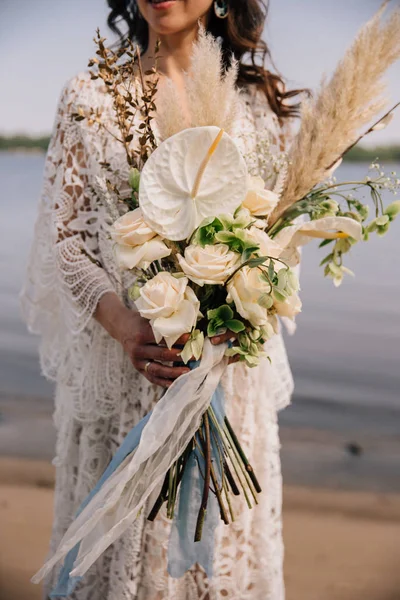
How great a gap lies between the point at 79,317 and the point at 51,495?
1.78 m

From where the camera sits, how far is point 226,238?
0.97 meters

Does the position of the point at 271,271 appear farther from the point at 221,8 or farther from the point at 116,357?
the point at 221,8

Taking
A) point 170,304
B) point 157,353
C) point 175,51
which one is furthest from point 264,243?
point 175,51

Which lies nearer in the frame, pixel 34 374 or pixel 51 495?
pixel 51 495

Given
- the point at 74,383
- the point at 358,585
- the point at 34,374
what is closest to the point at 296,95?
the point at 74,383

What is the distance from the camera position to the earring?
1.47 metres

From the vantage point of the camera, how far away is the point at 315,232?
1068 mm

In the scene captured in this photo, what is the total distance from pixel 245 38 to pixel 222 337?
0.78m

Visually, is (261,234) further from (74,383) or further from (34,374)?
(34,374)

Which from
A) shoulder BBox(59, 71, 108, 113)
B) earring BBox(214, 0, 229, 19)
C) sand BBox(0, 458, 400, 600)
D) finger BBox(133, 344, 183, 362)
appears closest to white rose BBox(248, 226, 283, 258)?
finger BBox(133, 344, 183, 362)

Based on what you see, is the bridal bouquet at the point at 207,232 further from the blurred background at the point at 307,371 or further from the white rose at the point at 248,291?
the blurred background at the point at 307,371

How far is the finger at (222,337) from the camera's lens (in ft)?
3.49

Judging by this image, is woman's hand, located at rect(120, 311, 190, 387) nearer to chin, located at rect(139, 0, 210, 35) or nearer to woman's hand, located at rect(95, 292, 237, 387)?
woman's hand, located at rect(95, 292, 237, 387)

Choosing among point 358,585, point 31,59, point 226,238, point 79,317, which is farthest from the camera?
point 31,59
